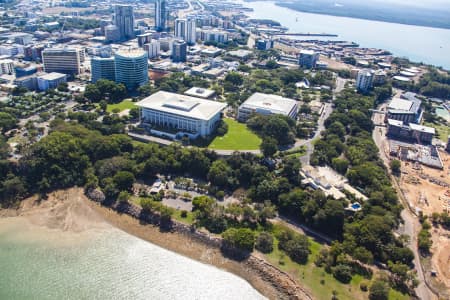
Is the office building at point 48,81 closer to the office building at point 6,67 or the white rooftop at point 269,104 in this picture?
the office building at point 6,67

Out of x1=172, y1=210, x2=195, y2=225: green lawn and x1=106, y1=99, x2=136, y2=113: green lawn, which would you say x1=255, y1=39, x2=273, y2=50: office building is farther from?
x1=172, y1=210, x2=195, y2=225: green lawn

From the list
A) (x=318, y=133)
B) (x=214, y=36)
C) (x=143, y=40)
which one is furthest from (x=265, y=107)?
(x=214, y=36)

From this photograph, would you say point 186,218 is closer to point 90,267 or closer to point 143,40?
point 90,267

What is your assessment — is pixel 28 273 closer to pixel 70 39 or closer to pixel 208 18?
pixel 70 39

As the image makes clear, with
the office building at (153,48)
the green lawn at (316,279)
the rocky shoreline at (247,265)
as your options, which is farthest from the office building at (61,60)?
Result: the green lawn at (316,279)

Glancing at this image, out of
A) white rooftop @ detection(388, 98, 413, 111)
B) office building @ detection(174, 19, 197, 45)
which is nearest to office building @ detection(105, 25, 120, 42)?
office building @ detection(174, 19, 197, 45)

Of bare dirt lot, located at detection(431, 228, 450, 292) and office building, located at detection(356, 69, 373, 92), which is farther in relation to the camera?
office building, located at detection(356, 69, 373, 92)
